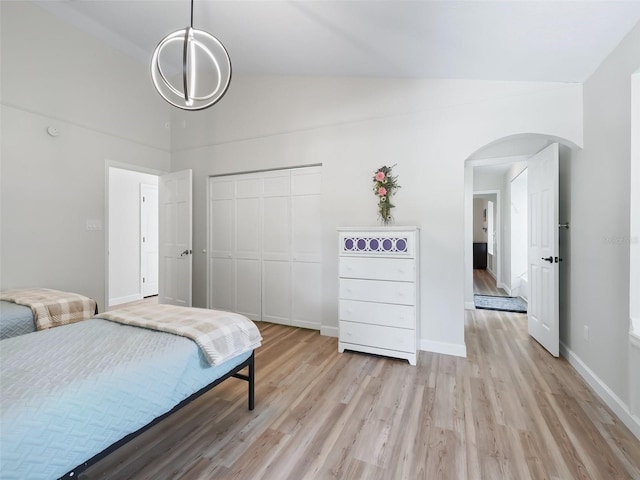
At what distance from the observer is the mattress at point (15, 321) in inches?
84.4

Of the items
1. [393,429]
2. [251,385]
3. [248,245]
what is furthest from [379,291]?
[248,245]

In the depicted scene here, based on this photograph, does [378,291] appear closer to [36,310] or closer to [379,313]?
[379,313]

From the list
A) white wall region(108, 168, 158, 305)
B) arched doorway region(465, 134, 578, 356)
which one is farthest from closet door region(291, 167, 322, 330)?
white wall region(108, 168, 158, 305)

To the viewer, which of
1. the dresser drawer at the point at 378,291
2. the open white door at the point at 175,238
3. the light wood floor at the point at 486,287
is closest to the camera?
the dresser drawer at the point at 378,291

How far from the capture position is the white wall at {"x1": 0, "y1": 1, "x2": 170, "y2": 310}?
2.98 metres

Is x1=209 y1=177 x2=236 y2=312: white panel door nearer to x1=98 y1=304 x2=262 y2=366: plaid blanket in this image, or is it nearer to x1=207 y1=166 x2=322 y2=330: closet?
x1=207 y1=166 x2=322 y2=330: closet

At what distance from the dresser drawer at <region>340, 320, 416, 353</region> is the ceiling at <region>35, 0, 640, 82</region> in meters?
2.43

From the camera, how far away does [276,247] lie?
3.92 metres

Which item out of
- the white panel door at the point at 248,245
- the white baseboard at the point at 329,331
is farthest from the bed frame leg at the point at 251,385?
the white panel door at the point at 248,245

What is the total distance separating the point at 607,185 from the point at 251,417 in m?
3.01

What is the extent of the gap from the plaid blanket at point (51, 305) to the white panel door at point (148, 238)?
8.82 feet

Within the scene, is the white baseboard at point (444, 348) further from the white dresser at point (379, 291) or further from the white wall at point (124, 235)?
the white wall at point (124, 235)

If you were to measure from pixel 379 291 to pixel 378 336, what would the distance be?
44cm

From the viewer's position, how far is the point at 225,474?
1.46 metres
